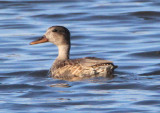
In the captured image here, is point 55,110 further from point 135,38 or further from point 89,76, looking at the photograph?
point 135,38

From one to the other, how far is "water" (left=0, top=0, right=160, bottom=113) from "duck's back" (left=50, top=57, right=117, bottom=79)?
214 millimetres

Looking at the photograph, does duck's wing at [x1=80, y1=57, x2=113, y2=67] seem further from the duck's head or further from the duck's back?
the duck's head

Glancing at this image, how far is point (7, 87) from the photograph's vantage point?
40.8 ft

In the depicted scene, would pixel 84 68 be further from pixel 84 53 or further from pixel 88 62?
pixel 84 53

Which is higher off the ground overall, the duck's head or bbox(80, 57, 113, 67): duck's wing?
the duck's head

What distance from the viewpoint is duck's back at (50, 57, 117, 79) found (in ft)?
41.9

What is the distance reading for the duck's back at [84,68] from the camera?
12.8 metres

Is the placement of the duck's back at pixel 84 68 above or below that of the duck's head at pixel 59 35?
below

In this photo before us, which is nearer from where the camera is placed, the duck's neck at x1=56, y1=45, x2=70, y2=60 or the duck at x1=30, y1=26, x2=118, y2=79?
the duck at x1=30, y1=26, x2=118, y2=79

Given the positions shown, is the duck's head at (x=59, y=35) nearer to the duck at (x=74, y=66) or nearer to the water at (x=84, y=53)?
the duck at (x=74, y=66)

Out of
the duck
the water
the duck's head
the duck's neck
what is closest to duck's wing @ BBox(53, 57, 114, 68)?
the duck

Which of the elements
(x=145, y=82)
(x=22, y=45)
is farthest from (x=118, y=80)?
(x=22, y=45)

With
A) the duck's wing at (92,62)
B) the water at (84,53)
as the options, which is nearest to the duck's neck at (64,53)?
the water at (84,53)

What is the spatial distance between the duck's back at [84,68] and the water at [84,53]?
0.21m
